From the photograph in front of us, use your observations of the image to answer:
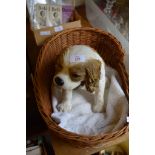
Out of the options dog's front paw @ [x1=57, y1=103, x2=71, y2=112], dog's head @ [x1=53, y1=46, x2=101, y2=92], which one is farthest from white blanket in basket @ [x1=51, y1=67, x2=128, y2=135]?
dog's head @ [x1=53, y1=46, x2=101, y2=92]

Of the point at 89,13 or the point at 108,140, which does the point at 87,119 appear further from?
the point at 89,13

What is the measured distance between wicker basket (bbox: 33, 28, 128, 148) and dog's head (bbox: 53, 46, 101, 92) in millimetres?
135

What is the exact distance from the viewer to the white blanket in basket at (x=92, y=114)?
1.02 m

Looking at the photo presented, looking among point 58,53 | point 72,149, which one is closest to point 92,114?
point 72,149

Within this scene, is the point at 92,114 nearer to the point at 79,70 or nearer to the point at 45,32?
the point at 79,70

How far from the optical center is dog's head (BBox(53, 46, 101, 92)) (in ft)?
3.11

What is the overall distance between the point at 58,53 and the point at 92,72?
0.32 metres

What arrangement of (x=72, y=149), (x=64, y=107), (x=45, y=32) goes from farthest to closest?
(x=45, y=32) < (x=64, y=107) < (x=72, y=149)

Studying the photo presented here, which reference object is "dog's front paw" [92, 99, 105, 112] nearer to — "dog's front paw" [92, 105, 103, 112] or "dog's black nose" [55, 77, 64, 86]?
Result: "dog's front paw" [92, 105, 103, 112]

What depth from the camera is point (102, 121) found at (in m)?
1.06

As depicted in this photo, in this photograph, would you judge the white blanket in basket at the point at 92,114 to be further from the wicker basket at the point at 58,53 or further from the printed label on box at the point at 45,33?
the printed label on box at the point at 45,33

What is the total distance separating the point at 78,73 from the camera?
943 mm
